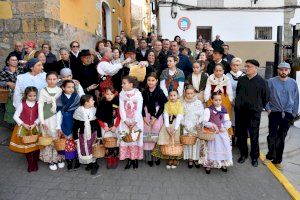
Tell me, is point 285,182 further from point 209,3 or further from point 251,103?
point 209,3

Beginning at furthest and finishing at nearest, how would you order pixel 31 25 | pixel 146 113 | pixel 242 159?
pixel 31 25 < pixel 242 159 < pixel 146 113

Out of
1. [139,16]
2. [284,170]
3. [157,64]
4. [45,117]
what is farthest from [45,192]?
[139,16]

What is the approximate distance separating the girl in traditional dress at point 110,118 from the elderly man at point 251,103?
208cm

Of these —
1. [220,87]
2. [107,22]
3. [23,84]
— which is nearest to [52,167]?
[23,84]

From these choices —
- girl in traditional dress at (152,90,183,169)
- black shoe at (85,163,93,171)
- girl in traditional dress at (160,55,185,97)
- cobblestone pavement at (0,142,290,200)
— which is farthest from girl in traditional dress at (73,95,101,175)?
girl in traditional dress at (160,55,185,97)

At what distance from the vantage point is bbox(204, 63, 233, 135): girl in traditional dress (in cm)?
561

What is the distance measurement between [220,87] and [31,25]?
4.90 m

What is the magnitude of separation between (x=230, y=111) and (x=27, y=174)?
3606 millimetres

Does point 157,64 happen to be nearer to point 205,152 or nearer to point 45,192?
point 205,152

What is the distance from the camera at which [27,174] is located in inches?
198

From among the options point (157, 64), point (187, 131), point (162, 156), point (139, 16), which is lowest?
point (162, 156)

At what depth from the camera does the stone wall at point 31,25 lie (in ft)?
25.3

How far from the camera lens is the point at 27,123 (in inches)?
199

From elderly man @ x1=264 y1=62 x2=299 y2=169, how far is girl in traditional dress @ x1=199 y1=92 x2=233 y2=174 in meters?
0.94
